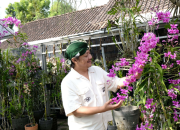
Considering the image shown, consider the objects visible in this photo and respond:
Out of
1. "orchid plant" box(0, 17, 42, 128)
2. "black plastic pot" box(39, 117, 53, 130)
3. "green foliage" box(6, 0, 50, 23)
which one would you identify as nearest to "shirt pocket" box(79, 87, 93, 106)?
"orchid plant" box(0, 17, 42, 128)

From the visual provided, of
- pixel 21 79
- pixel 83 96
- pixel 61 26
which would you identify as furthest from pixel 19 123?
pixel 61 26

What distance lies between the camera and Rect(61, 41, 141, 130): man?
135 centimetres

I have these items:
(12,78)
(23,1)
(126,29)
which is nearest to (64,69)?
(12,78)

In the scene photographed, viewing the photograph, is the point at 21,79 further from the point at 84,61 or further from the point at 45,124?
the point at 84,61

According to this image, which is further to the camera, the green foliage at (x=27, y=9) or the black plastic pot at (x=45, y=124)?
the green foliage at (x=27, y=9)

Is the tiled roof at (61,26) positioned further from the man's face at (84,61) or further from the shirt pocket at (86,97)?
the shirt pocket at (86,97)

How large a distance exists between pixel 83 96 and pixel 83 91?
0.13ft

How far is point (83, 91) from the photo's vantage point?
4.67 ft

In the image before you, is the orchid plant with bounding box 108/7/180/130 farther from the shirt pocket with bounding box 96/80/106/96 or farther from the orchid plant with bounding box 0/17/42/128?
the orchid plant with bounding box 0/17/42/128

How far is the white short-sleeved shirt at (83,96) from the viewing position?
53.9 inches

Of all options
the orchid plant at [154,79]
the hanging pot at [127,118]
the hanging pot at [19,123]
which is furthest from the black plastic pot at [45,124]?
the orchid plant at [154,79]

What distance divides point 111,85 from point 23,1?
73.5 ft

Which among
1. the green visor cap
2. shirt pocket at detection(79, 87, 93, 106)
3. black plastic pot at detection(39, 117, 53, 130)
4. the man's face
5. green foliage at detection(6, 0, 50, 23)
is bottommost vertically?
black plastic pot at detection(39, 117, 53, 130)

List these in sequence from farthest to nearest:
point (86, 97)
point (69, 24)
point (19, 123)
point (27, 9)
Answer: point (27, 9), point (69, 24), point (19, 123), point (86, 97)
